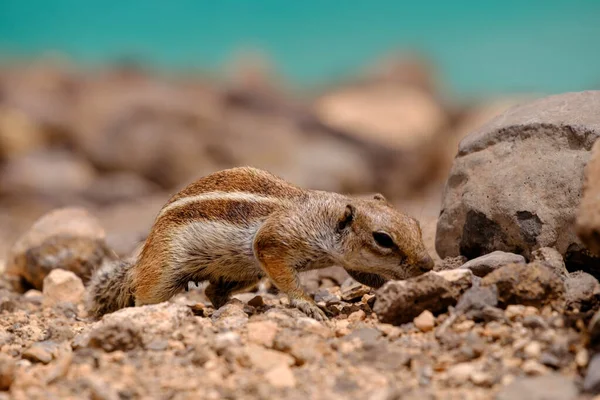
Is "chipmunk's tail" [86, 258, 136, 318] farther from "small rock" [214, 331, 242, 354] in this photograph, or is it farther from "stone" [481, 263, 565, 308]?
"stone" [481, 263, 565, 308]

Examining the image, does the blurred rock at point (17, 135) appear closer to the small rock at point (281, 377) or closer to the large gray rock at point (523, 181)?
the large gray rock at point (523, 181)

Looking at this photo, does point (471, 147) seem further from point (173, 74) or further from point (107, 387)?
point (173, 74)

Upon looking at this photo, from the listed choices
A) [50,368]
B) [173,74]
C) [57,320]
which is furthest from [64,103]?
[50,368]

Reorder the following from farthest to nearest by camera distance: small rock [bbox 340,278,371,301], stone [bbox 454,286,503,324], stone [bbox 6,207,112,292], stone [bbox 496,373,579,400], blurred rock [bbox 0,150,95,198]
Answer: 1. blurred rock [bbox 0,150,95,198]
2. stone [bbox 6,207,112,292]
3. small rock [bbox 340,278,371,301]
4. stone [bbox 454,286,503,324]
5. stone [bbox 496,373,579,400]

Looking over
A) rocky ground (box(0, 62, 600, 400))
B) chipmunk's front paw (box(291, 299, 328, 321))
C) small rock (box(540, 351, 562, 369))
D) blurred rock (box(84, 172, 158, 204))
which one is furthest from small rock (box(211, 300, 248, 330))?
blurred rock (box(84, 172, 158, 204))

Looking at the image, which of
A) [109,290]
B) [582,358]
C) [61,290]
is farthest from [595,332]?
[61,290]

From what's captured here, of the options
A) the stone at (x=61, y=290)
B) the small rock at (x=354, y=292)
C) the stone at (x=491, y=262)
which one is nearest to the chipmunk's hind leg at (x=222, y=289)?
the small rock at (x=354, y=292)
